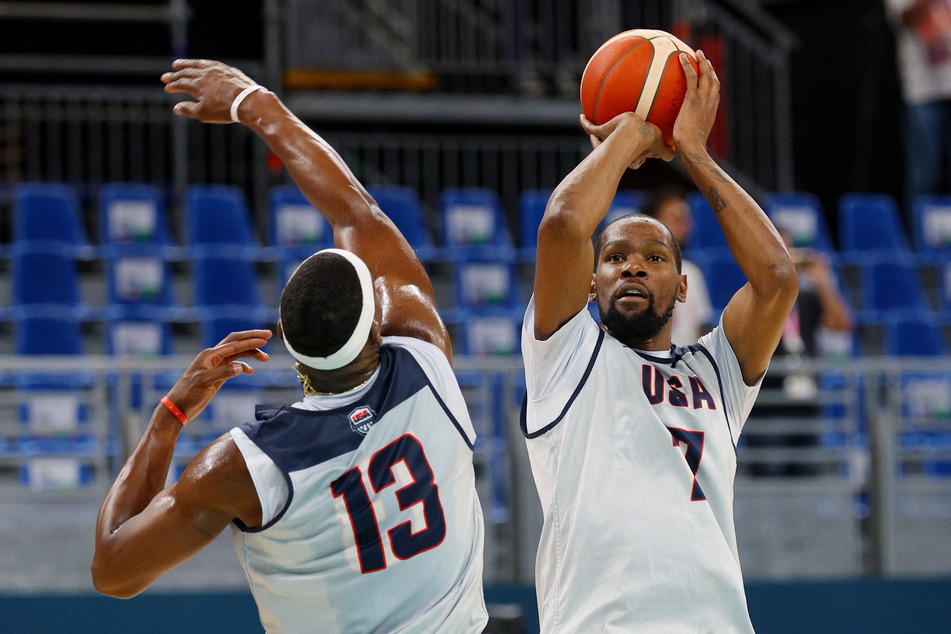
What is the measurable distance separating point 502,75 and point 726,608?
9768 millimetres

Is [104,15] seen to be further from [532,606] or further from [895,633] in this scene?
[895,633]

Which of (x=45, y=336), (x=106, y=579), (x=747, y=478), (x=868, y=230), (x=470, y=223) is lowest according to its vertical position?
(x=747, y=478)

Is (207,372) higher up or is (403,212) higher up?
(403,212)

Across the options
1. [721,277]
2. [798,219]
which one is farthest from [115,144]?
[798,219]

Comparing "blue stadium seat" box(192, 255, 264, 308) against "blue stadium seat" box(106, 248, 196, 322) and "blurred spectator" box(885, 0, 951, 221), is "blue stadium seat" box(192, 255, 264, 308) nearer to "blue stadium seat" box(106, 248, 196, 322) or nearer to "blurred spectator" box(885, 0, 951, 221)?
"blue stadium seat" box(106, 248, 196, 322)

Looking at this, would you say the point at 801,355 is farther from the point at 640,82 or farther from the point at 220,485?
the point at 220,485

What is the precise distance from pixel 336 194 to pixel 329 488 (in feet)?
3.16

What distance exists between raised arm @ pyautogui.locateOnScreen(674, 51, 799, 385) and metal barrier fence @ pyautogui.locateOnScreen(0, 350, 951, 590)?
105 inches

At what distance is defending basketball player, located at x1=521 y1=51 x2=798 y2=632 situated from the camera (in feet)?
8.91

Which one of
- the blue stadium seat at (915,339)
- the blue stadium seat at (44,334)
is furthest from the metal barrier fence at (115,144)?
the blue stadium seat at (915,339)

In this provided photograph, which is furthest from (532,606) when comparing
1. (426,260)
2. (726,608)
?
(426,260)

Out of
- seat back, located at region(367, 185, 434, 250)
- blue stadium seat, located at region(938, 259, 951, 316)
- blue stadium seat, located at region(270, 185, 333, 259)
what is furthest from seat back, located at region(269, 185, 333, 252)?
blue stadium seat, located at region(938, 259, 951, 316)

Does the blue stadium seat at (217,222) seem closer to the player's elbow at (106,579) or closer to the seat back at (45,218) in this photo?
the seat back at (45,218)

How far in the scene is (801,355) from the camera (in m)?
6.78
